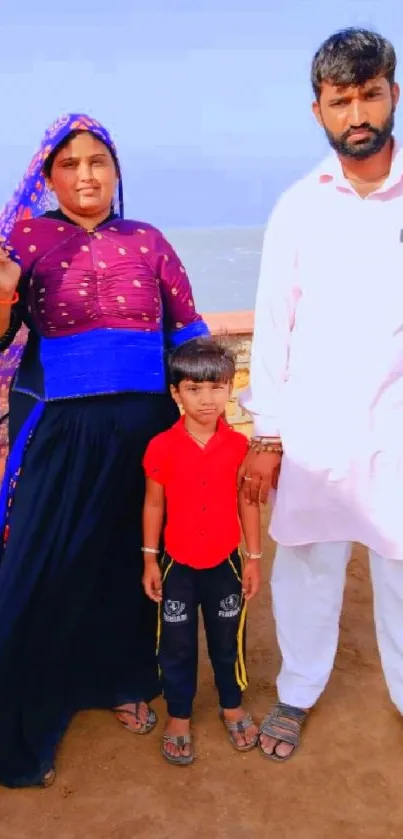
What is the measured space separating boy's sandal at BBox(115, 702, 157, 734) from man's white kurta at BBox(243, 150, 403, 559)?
2.93ft

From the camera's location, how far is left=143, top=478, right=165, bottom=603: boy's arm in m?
2.51

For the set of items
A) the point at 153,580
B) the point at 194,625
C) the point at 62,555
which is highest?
the point at 62,555

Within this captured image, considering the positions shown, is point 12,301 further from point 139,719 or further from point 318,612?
point 139,719

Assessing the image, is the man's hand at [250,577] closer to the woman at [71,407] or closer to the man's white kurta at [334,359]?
the man's white kurta at [334,359]

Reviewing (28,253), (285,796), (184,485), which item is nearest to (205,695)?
(285,796)

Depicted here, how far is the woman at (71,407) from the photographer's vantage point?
2.34m

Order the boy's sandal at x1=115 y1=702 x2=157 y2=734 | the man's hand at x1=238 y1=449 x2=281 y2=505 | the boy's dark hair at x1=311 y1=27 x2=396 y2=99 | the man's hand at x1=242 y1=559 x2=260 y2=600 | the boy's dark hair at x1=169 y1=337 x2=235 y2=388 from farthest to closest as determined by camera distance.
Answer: the boy's sandal at x1=115 y1=702 x2=157 y2=734 < the man's hand at x1=242 y1=559 x2=260 y2=600 < the man's hand at x1=238 y1=449 x2=281 y2=505 < the boy's dark hair at x1=169 y1=337 x2=235 y2=388 < the boy's dark hair at x1=311 y1=27 x2=396 y2=99

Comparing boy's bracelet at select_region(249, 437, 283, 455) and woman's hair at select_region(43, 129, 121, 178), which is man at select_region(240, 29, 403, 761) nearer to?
boy's bracelet at select_region(249, 437, 283, 455)

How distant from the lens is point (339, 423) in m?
2.37

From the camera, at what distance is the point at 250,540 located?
2572 millimetres

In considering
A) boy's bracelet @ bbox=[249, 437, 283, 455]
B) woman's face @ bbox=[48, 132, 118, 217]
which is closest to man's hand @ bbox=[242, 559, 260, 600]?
boy's bracelet @ bbox=[249, 437, 283, 455]

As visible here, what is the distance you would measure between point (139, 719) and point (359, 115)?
85.0 inches

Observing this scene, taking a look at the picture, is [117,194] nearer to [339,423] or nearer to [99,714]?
[339,423]

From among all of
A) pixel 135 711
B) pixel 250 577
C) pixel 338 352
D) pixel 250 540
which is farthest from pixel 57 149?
pixel 135 711
